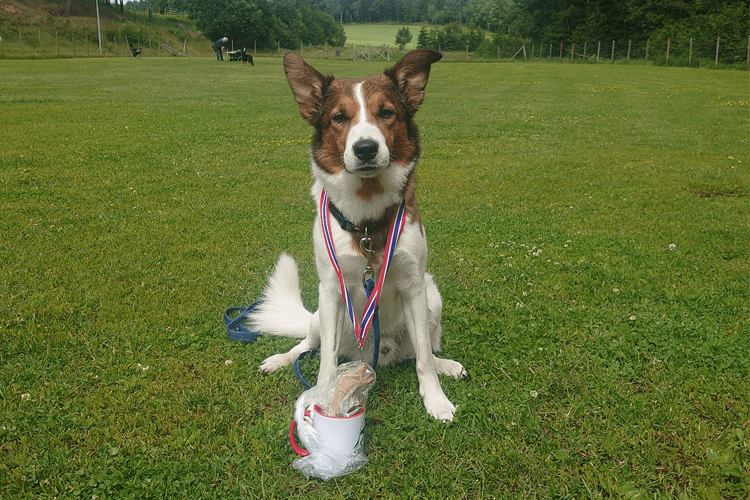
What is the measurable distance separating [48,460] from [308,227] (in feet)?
14.3

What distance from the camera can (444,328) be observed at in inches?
174

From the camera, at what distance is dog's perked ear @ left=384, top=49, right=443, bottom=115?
3404mm

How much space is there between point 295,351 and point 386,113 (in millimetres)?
1860

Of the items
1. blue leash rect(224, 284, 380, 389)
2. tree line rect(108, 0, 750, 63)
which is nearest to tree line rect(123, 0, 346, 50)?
tree line rect(108, 0, 750, 63)

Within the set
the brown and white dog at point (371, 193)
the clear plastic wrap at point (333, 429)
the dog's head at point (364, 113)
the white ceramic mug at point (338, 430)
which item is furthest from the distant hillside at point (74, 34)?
the white ceramic mug at point (338, 430)

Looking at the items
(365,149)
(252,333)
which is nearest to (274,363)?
(252,333)

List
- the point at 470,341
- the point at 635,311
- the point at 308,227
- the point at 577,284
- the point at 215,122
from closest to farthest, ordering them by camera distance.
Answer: the point at 470,341 → the point at 635,311 → the point at 577,284 → the point at 308,227 → the point at 215,122

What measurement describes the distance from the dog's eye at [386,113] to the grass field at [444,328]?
1.80m

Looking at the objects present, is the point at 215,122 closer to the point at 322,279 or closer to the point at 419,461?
the point at 322,279

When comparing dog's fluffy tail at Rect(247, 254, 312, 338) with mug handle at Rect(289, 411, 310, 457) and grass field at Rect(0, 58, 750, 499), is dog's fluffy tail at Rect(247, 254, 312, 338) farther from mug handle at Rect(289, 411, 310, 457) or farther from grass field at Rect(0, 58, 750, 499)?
mug handle at Rect(289, 411, 310, 457)

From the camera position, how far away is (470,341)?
420cm

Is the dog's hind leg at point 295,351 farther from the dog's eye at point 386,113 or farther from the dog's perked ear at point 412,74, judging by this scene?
the dog's perked ear at point 412,74

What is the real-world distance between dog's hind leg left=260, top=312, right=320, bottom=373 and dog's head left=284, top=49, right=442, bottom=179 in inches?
46.3

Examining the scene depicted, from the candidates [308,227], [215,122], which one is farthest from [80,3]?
[308,227]
